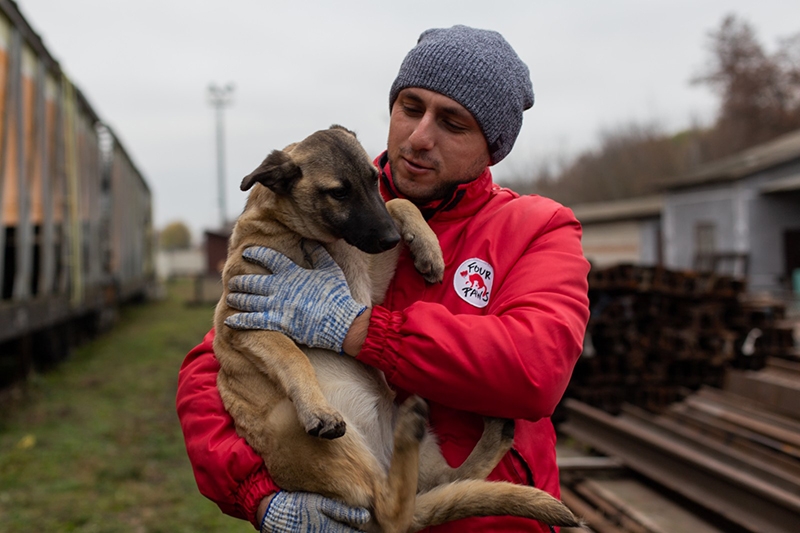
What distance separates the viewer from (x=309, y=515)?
2082 mm

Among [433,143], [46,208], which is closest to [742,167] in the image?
[46,208]

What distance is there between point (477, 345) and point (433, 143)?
0.76 m

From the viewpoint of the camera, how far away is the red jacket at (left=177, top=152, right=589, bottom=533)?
1.84m

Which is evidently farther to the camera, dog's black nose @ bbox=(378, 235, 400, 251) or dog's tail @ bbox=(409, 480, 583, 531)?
dog's black nose @ bbox=(378, 235, 400, 251)

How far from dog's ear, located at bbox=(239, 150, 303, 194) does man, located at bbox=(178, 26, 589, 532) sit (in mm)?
294

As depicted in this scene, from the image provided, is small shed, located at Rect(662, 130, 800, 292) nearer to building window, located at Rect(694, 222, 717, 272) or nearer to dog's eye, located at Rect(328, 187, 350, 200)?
building window, located at Rect(694, 222, 717, 272)

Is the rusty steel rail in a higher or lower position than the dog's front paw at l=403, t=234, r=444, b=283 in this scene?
lower

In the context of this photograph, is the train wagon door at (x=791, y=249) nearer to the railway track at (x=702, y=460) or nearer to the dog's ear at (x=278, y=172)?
the railway track at (x=702, y=460)

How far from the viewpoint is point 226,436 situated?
88.4 inches

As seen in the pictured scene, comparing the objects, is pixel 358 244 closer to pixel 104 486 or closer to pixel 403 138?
pixel 403 138

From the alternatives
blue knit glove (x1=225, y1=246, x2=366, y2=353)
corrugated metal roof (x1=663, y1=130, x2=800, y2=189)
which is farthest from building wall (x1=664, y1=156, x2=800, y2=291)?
blue knit glove (x1=225, y1=246, x2=366, y2=353)

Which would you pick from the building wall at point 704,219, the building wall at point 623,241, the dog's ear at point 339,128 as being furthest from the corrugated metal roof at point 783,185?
the dog's ear at point 339,128

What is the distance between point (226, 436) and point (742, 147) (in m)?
48.6

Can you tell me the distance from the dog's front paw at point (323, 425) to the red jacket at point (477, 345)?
23 centimetres
